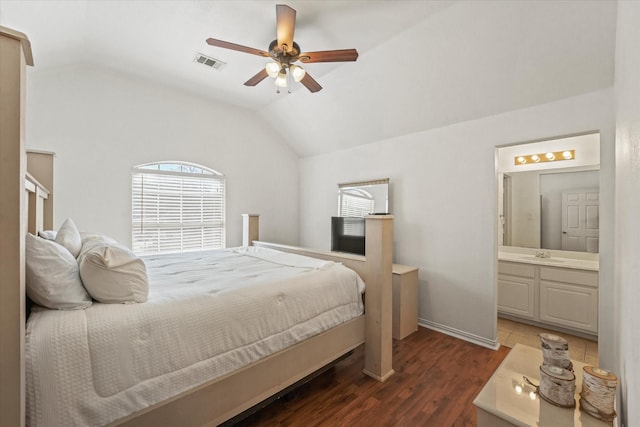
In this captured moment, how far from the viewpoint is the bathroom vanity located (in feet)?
9.34

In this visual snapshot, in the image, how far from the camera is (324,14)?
229cm

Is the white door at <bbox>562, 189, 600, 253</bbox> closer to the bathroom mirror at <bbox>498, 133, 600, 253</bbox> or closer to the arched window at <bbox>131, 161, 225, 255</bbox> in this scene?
the bathroom mirror at <bbox>498, 133, 600, 253</bbox>

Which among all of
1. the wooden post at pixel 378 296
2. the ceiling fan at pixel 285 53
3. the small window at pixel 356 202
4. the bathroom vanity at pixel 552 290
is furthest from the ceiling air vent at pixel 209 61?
the bathroom vanity at pixel 552 290

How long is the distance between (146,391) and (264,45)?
9.91 ft

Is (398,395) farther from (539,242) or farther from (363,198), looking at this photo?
(539,242)

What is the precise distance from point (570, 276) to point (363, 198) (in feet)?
8.43

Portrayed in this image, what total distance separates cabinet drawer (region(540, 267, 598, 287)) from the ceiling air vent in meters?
4.52

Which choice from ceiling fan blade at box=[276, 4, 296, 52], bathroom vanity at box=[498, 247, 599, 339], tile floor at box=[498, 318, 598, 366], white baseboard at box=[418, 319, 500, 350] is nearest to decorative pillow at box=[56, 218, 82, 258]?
ceiling fan blade at box=[276, 4, 296, 52]

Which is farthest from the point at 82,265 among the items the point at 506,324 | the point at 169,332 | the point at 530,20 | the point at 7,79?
the point at 506,324

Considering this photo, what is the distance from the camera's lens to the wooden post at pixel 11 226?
0.78m

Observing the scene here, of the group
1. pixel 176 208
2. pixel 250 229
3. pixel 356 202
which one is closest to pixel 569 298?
pixel 356 202

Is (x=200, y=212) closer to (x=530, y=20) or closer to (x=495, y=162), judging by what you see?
(x=495, y=162)

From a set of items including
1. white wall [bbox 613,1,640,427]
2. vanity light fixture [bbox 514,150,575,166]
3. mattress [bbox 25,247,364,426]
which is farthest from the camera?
vanity light fixture [bbox 514,150,575,166]

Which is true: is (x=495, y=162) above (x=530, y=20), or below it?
below
